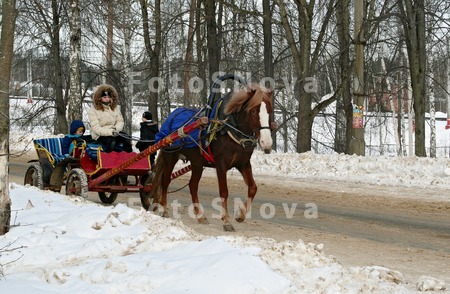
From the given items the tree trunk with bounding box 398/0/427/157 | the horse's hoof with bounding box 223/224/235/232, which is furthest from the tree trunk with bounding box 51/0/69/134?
the horse's hoof with bounding box 223/224/235/232

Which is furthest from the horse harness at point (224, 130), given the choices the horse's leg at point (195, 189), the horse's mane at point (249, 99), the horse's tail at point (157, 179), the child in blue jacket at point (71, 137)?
the child in blue jacket at point (71, 137)

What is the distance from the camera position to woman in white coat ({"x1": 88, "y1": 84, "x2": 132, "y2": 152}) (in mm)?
12086

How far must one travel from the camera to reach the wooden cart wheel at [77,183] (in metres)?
11.5

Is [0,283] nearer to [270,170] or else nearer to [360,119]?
[270,170]

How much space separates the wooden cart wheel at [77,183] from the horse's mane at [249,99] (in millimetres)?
3033

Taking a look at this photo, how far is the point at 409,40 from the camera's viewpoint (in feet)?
72.3

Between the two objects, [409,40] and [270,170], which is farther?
[409,40]

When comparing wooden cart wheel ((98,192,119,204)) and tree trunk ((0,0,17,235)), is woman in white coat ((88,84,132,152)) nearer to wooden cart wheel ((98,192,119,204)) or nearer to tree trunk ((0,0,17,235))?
wooden cart wheel ((98,192,119,204))

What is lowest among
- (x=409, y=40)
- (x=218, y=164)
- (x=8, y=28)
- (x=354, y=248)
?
(x=354, y=248)

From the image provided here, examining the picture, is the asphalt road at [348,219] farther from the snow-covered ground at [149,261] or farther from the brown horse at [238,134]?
the snow-covered ground at [149,261]

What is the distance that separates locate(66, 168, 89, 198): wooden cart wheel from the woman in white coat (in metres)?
0.69

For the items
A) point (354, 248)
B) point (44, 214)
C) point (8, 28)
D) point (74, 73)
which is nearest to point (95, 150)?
point (44, 214)

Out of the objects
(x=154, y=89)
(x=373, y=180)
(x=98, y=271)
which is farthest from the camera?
(x=154, y=89)

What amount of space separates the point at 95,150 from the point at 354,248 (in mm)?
5132
